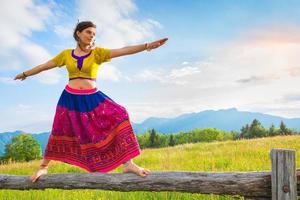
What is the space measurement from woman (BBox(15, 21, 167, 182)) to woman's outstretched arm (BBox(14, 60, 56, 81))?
0.06 ft

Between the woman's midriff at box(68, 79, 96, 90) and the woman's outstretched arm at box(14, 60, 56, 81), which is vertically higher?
the woman's outstretched arm at box(14, 60, 56, 81)

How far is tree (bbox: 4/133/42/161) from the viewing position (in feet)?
172

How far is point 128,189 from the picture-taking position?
16.0 ft

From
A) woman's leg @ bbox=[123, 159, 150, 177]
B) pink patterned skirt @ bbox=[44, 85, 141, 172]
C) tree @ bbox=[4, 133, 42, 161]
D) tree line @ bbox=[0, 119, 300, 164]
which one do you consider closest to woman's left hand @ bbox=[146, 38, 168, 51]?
pink patterned skirt @ bbox=[44, 85, 141, 172]

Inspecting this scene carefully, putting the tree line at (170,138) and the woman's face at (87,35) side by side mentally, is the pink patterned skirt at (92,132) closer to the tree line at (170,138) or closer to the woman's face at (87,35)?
the woman's face at (87,35)

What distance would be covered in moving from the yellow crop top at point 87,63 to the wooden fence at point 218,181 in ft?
4.04

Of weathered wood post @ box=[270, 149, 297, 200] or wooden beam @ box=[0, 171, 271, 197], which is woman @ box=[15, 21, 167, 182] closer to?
wooden beam @ box=[0, 171, 271, 197]

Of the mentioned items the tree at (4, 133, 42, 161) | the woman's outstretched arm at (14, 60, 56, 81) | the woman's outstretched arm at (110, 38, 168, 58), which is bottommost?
the tree at (4, 133, 42, 161)

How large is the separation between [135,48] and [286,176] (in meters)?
2.13

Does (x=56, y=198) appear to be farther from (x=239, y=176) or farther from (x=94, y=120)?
(x=239, y=176)

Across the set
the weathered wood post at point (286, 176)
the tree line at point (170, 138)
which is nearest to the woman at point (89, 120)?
the weathered wood post at point (286, 176)

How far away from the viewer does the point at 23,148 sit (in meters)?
53.5

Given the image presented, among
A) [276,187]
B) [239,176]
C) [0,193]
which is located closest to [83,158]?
[239,176]

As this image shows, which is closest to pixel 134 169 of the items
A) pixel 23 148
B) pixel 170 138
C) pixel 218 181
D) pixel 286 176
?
pixel 218 181
